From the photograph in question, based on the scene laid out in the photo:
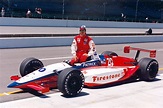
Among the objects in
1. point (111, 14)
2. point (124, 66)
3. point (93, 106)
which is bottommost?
point (93, 106)

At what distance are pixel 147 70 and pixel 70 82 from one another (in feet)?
9.50

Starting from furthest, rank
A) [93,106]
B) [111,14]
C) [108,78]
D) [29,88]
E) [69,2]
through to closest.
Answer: [111,14] → [69,2] → [108,78] → [29,88] → [93,106]

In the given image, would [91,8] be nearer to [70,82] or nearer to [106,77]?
[106,77]

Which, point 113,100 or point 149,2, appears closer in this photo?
point 113,100

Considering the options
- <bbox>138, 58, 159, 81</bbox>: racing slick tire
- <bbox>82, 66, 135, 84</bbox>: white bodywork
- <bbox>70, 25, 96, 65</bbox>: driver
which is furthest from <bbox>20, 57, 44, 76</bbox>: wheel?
<bbox>138, 58, 159, 81</bbox>: racing slick tire

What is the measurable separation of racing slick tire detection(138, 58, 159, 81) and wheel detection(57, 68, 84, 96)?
2.48m

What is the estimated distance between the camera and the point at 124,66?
Result: 8445mm

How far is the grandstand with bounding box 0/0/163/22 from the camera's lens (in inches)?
1869

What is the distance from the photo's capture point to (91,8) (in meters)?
59.9

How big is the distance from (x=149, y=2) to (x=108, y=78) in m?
65.2

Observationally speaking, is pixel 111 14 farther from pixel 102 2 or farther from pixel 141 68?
pixel 141 68

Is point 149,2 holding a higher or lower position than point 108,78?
higher

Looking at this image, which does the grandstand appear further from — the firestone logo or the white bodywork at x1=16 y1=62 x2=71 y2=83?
the white bodywork at x1=16 y1=62 x2=71 y2=83

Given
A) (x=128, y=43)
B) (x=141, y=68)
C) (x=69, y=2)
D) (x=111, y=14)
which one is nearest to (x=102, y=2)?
(x=111, y=14)
